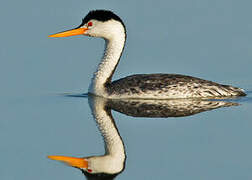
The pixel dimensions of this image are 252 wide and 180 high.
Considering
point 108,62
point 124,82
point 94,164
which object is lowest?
point 94,164

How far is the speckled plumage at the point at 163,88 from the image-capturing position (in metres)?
17.2

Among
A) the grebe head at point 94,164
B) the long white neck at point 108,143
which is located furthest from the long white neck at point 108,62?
the grebe head at point 94,164

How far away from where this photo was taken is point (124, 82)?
1736 cm

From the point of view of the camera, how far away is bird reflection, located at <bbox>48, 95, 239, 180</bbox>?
42.6 feet

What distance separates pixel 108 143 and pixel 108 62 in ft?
13.0

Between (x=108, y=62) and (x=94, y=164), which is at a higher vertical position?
(x=108, y=62)

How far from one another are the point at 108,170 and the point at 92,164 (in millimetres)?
273

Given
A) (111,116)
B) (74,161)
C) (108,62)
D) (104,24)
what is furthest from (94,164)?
(104,24)

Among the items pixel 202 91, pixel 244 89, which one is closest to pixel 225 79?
pixel 244 89

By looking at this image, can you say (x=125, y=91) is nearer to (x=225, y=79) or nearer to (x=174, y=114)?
(x=174, y=114)

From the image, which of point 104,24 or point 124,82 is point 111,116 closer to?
point 124,82

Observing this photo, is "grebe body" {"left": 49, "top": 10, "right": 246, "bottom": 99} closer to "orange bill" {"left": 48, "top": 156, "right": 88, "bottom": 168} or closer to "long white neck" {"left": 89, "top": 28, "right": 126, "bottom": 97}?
"long white neck" {"left": 89, "top": 28, "right": 126, "bottom": 97}

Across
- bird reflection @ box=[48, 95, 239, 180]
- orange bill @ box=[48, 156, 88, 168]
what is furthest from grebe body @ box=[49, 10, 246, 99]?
orange bill @ box=[48, 156, 88, 168]

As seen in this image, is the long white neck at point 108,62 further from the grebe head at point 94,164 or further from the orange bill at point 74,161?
the orange bill at point 74,161
